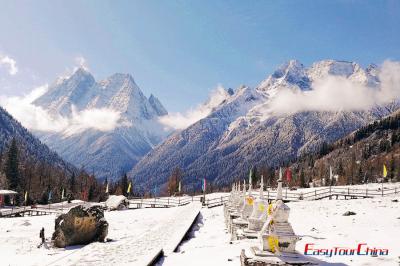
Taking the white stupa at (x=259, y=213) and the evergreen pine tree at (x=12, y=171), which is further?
the evergreen pine tree at (x=12, y=171)

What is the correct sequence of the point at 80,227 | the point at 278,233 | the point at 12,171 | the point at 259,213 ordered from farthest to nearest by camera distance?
the point at 12,171 → the point at 80,227 → the point at 259,213 → the point at 278,233

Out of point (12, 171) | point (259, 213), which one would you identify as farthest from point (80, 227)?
point (12, 171)

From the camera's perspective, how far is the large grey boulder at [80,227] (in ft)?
80.0

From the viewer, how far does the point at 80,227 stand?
24734 millimetres

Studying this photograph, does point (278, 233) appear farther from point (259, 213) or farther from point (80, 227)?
point (80, 227)

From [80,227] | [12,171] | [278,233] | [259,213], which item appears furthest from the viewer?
[12,171]

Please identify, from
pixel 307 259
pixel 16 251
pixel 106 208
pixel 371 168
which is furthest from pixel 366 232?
pixel 371 168

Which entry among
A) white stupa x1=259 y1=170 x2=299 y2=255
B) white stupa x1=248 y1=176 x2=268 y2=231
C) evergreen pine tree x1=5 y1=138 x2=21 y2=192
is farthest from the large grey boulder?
evergreen pine tree x1=5 y1=138 x2=21 y2=192

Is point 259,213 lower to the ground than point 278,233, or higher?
higher

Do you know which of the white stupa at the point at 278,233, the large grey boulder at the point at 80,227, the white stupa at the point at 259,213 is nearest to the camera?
the white stupa at the point at 278,233

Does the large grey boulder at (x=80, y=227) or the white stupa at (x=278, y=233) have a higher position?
the white stupa at (x=278, y=233)

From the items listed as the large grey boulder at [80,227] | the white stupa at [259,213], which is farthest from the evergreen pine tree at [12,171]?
the white stupa at [259,213]

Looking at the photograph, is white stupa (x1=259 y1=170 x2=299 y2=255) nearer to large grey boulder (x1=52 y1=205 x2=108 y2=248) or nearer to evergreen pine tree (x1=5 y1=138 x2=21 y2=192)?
large grey boulder (x1=52 y1=205 x2=108 y2=248)

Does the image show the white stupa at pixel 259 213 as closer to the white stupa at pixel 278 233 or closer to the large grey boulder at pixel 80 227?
the white stupa at pixel 278 233
